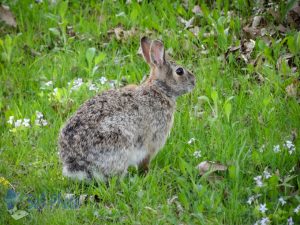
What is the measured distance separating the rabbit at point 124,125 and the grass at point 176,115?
7.1 inches

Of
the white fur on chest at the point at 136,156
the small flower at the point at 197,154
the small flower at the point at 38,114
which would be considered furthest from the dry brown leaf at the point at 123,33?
the small flower at the point at 197,154

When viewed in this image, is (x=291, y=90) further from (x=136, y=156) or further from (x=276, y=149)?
(x=136, y=156)

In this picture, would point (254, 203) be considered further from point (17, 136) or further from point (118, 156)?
point (17, 136)

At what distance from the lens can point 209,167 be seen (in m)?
6.70

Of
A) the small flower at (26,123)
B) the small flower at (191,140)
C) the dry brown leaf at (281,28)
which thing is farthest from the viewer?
the dry brown leaf at (281,28)

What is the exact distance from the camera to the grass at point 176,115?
6.33m

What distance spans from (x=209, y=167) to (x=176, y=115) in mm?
1375

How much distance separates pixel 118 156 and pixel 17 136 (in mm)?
1442

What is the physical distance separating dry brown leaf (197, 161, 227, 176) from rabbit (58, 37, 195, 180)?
59cm

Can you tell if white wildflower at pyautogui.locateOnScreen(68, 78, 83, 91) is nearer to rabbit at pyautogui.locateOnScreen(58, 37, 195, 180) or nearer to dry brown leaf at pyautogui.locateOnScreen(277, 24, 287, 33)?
rabbit at pyautogui.locateOnScreen(58, 37, 195, 180)

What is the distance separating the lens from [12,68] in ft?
29.8

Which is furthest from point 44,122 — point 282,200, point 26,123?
point 282,200

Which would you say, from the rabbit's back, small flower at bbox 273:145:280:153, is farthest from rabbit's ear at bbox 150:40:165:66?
small flower at bbox 273:145:280:153

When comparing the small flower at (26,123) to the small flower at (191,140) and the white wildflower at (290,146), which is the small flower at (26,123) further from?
the white wildflower at (290,146)
